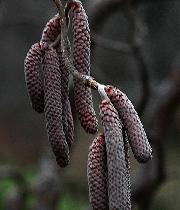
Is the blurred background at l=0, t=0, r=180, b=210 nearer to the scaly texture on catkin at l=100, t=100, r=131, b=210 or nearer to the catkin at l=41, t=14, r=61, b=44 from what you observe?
the catkin at l=41, t=14, r=61, b=44

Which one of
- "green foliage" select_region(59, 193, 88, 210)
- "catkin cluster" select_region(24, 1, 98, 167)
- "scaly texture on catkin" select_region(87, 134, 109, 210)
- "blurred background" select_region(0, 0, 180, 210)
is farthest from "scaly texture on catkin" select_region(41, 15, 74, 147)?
"green foliage" select_region(59, 193, 88, 210)

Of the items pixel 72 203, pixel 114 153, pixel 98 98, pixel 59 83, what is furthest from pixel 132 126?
pixel 72 203

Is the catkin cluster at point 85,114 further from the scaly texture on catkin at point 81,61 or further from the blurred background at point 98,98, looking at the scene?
the blurred background at point 98,98

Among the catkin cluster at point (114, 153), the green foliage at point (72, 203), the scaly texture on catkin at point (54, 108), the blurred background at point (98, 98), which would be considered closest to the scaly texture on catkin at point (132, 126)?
the catkin cluster at point (114, 153)

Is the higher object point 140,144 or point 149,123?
point 140,144
